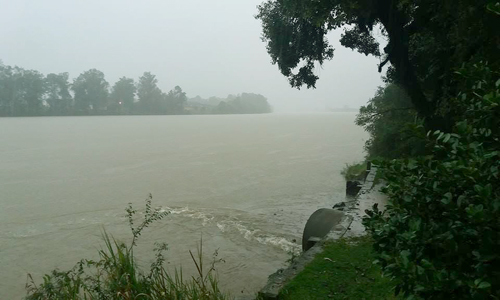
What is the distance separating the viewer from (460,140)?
197cm

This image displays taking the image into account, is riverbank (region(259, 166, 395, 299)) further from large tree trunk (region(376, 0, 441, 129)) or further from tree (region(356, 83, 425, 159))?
tree (region(356, 83, 425, 159))

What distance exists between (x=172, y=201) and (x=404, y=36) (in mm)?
10496

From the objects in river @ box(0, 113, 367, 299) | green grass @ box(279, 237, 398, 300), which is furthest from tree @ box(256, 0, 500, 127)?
river @ box(0, 113, 367, 299)

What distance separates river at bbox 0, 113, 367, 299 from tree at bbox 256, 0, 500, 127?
206 inches

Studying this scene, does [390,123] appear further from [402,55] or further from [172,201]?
[172,201]

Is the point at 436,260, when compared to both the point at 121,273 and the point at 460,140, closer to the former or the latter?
the point at 460,140

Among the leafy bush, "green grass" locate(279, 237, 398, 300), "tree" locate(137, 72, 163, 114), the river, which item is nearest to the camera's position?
the leafy bush

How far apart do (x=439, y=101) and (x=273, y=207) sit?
23.5ft

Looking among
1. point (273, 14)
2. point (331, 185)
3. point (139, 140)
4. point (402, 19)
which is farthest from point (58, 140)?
point (402, 19)

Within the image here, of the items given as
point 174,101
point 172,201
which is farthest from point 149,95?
point 172,201

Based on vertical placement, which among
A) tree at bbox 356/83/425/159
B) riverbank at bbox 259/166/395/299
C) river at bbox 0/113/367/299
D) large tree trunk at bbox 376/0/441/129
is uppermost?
large tree trunk at bbox 376/0/441/129

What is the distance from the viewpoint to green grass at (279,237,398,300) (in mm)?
4930

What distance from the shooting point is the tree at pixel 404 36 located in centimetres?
622

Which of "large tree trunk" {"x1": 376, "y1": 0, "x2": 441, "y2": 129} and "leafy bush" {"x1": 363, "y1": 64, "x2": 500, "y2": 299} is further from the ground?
"large tree trunk" {"x1": 376, "y1": 0, "x2": 441, "y2": 129}
